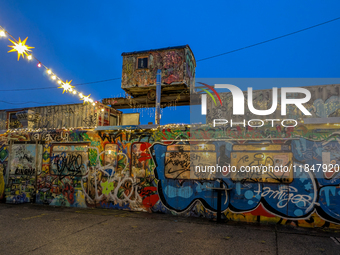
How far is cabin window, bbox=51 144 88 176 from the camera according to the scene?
9133mm

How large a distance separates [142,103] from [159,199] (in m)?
7.72

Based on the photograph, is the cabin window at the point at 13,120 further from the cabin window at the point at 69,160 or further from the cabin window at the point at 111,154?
the cabin window at the point at 111,154

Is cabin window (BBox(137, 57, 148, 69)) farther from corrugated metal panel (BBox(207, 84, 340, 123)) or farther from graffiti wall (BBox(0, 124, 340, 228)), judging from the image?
graffiti wall (BBox(0, 124, 340, 228))

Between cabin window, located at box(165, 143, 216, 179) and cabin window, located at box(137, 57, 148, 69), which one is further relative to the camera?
cabin window, located at box(137, 57, 148, 69)

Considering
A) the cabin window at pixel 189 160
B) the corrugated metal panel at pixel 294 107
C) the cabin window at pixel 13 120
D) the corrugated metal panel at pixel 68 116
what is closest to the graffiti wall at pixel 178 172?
the cabin window at pixel 189 160

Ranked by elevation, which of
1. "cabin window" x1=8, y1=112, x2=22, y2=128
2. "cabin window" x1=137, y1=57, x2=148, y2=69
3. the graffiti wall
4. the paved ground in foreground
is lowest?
the paved ground in foreground

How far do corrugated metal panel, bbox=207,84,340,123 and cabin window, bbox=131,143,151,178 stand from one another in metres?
4.99

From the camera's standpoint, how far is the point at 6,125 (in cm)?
1775

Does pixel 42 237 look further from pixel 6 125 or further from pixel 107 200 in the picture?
pixel 6 125

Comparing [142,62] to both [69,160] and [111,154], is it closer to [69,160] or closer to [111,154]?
[111,154]

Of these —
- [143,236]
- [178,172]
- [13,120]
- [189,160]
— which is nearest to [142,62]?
[189,160]

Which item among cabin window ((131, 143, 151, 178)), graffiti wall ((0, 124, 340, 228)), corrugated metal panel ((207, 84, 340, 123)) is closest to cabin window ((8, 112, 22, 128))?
graffiti wall ((0, 124, 340, 228))

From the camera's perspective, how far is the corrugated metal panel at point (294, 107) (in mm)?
10065

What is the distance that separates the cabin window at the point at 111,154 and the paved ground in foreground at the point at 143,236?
183 centimetres
